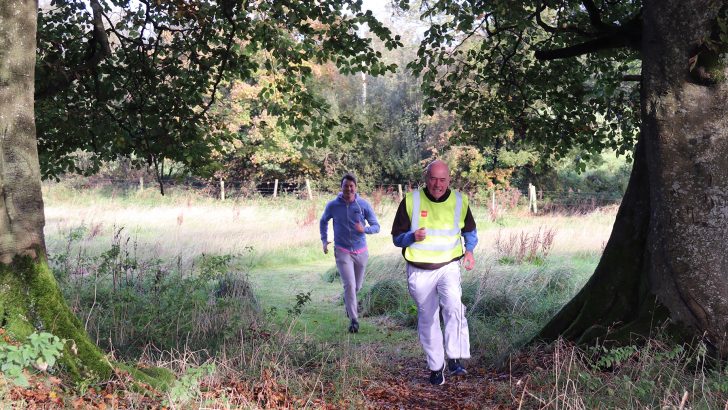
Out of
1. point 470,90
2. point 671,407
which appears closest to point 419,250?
point 671,407

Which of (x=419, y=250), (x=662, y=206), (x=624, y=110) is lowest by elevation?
(x=419, y=250)

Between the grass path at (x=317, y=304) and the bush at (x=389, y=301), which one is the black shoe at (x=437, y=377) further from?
the bush at (x=389, y=301)

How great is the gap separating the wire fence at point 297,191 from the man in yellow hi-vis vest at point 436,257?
2256cm

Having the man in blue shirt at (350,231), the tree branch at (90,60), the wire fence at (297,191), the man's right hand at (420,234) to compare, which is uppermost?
the tree branch at (90,60)

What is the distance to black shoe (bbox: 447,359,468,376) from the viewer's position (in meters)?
6.64

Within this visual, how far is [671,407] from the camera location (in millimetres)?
3992

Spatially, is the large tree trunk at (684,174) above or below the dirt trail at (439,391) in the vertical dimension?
above

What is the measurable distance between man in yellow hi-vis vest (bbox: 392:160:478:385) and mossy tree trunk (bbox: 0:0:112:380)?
10.2ft

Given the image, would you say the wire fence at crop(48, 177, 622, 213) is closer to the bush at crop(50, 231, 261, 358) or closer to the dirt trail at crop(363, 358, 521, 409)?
the bush at crop(50, 231, 261, 358)

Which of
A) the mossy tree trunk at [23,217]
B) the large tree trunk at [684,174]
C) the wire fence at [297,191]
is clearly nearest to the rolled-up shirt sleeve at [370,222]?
the large tree trunk at [684,174]

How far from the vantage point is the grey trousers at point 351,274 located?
920cm

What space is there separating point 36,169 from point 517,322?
226 inches

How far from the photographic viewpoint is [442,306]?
6.62 metres

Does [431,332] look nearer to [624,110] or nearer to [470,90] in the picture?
[470,90]
